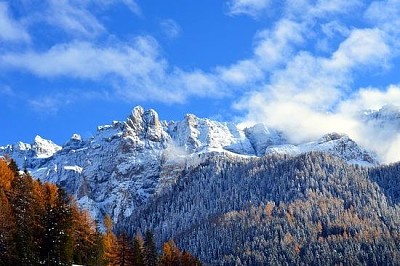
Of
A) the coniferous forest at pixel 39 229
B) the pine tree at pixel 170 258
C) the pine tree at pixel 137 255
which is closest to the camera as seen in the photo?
the coniferous forest at pixel 39 229

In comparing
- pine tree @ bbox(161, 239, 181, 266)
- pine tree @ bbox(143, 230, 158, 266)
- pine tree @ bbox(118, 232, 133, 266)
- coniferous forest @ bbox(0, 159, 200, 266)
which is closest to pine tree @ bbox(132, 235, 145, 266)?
pine tree @ bbox(118, 232, 133, 266)

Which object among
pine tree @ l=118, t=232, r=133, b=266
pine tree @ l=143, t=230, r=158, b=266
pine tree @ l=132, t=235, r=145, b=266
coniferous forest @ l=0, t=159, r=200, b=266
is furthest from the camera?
pine tree @ l=143, t=230, r=158, b=266

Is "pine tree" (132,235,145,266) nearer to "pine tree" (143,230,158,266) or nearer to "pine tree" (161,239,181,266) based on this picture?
"pine tree" (143,230,158,266)

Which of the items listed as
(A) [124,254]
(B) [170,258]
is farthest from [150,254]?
(B) [170,258]

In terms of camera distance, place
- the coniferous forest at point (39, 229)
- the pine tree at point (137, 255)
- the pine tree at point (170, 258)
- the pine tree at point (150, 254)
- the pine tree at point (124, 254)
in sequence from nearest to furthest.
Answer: the coniferous forest at point (39, 229)
the pine tree at point (124, 254)
the pine tree at point (137, 255)
the pine tree at point (150, 254)
the pine tree at point (170, 258)

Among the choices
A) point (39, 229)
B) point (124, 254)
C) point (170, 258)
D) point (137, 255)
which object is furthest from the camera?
point (170, 258)

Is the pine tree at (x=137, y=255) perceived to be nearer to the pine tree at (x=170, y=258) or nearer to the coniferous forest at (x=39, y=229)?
the coniferous forest at (x=39, y=229)

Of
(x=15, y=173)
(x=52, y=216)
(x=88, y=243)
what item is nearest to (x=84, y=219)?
(x=88, y=243)

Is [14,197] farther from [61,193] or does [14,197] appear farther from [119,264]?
[119,264]

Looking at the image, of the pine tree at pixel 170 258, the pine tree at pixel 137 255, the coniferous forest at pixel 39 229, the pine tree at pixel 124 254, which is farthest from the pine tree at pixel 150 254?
the coniferous forest at pixel 39 229

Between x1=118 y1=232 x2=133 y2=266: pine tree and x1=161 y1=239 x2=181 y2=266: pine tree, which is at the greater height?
x1=161 y1=239 x2=181 y2=266: pine tree

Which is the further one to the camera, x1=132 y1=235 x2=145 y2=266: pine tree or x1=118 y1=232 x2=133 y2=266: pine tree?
x1=132 y1=235 x2=145 y2=266: pine tree

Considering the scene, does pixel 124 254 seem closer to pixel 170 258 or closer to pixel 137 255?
pixel 137 255

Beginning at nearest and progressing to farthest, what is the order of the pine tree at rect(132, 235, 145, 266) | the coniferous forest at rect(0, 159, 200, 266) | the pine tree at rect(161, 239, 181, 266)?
the coniferous forest at rect(0, 159, 200, 266) < the pine tree at rect(132, 235, 145, 266) < the pine tree at rect(161, 239, 181, 266)
